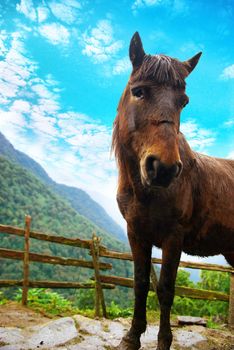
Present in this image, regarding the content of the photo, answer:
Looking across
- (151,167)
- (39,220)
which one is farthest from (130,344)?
(39,220)

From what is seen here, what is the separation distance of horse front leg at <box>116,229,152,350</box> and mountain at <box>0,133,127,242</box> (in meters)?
88.1

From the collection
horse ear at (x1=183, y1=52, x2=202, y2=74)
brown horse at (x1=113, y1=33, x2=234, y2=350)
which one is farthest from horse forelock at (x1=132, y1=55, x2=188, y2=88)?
horse ear at (x1=183, y1=52, x2=202, y2=74)

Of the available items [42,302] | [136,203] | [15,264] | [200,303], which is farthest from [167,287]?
[15,264]

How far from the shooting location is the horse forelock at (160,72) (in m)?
2.45

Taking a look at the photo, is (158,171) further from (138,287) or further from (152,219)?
(138,287)

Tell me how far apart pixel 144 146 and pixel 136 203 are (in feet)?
2.27

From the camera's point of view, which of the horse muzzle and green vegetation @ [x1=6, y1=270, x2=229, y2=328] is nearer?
the horse muzzle

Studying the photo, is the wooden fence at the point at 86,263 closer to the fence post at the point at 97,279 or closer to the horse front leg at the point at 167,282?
the fence post at the point at 97,279

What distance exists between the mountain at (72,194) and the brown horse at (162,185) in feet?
289

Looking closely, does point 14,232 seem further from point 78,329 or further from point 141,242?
point 141,242

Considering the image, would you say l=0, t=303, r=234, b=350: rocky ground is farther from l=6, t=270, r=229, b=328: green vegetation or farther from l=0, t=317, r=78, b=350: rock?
l=6, t=270, r=229, b=328: green vegetation

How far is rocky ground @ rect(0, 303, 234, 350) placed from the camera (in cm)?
339

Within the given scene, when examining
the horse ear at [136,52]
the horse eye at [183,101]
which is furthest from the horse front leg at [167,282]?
the horse ear at [136,52]

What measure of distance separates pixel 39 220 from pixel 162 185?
52.8 metres
